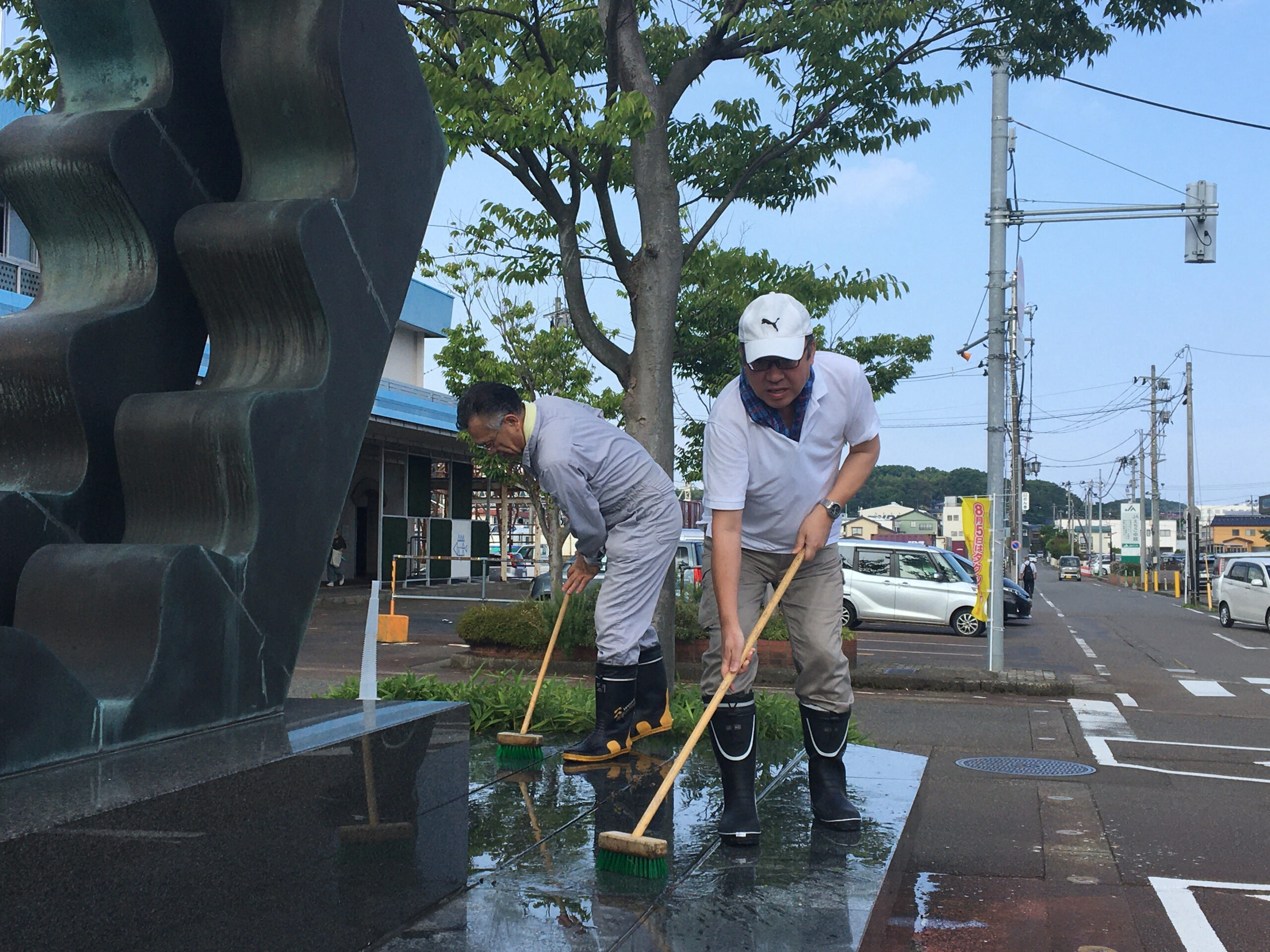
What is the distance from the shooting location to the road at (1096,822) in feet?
13.8

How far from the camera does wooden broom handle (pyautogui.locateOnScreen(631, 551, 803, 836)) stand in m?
3.39

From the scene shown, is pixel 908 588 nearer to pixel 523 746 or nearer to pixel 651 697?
pixel 651 697

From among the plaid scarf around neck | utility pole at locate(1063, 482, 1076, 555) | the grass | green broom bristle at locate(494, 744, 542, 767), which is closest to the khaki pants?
the plaid scarf around neck

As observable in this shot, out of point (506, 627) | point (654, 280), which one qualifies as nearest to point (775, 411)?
point (654, 280)

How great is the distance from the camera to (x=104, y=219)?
3297 millimetres

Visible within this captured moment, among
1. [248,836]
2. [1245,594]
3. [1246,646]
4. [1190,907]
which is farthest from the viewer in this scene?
[1245,594]

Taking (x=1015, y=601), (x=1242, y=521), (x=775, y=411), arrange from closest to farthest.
Answer: (x=775, y=411) → (x=1015, y=601) → (x=1242, y=521)

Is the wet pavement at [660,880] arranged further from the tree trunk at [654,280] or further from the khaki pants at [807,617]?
the tree trunk at [654,280]

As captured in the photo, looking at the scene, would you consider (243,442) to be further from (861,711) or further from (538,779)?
(861,711)

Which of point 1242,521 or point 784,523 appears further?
point 1242,521

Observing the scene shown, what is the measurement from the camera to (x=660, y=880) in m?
3.28

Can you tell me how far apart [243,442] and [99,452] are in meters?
0.57

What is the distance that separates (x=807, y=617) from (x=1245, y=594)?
81.6ft

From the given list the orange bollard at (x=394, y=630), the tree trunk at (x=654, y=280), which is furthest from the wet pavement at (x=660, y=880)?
the orange bollard at (x=394, y=630)
